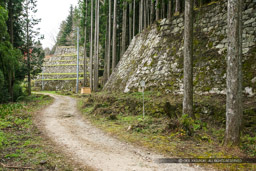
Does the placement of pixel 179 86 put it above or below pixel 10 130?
above

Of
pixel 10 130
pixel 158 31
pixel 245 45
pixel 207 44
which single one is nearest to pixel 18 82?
pixel 10 130

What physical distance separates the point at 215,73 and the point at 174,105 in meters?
2.52

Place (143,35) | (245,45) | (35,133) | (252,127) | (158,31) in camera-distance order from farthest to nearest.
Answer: (143,35) → (158,31) → (245,45) → (35,133) → (252,127)

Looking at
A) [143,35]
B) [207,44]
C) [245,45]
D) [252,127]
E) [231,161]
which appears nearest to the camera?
[231,161]

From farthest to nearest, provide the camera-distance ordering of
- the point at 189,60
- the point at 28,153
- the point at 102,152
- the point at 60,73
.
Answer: the point at 60,73 < the point at 189,60 < the point at 102,152 < the point at 28,153

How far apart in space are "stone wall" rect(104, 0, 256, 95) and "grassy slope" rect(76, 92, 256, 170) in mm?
1117

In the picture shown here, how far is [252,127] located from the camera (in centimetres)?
574

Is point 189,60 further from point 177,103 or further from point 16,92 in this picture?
point 16,92

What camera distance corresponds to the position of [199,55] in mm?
9320

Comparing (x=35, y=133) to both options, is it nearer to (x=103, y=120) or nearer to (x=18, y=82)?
(x=103, y=120)

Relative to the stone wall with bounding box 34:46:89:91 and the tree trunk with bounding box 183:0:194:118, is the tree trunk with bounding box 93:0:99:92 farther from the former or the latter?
the tree trunk with bounding box 183:0:194:118

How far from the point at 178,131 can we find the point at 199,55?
5.07 metres

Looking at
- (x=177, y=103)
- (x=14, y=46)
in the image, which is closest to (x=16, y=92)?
(x=14, y=46)

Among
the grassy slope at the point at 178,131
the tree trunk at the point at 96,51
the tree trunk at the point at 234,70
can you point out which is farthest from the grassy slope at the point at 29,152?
the tree trunk at the point at 96,51
